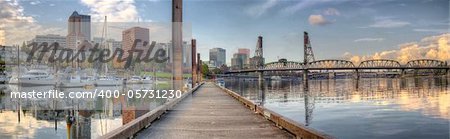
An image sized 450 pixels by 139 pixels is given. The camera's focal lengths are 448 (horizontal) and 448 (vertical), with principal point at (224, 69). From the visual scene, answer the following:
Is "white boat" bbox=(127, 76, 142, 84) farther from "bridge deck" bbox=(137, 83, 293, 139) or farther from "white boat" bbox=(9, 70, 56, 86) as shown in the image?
"bridge deck" bbox=(137, 83, 293, 139)

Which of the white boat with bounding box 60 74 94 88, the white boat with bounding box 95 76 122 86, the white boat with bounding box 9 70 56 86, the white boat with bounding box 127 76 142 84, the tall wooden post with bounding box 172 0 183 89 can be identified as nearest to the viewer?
the tall wooden post with bounding box 172 0 183 89

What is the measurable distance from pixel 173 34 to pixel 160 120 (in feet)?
37.1

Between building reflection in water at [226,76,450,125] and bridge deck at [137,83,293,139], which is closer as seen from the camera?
bridge deck at [137,83,293,139]

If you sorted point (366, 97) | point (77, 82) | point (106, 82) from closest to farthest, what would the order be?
point (366, 97)
point (77, 82)
point (106, 82)

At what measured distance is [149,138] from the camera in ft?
40.9

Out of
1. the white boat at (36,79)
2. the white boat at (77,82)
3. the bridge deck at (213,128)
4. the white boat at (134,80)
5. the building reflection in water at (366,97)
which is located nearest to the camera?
the bridge deck at (213,128)

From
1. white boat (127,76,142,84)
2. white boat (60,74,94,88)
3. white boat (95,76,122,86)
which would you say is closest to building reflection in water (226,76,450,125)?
white boat (95,76,122,86)

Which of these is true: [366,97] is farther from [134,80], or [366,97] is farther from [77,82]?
[134,80]

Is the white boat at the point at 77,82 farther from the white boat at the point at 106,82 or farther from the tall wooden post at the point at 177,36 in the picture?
the tall wooden post at the point at 177,36

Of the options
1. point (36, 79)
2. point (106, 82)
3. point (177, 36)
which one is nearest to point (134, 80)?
point (106, 82)

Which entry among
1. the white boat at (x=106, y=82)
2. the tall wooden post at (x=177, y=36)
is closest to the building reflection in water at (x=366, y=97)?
the tall wooden post at (x=177, y=36)

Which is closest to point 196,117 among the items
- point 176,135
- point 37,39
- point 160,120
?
point 160,120

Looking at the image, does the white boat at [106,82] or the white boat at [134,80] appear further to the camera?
the white boat at [134,80]

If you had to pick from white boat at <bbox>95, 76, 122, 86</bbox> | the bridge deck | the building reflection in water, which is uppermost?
white boat at <bbox>95, 76, 122, 86</bbox>
